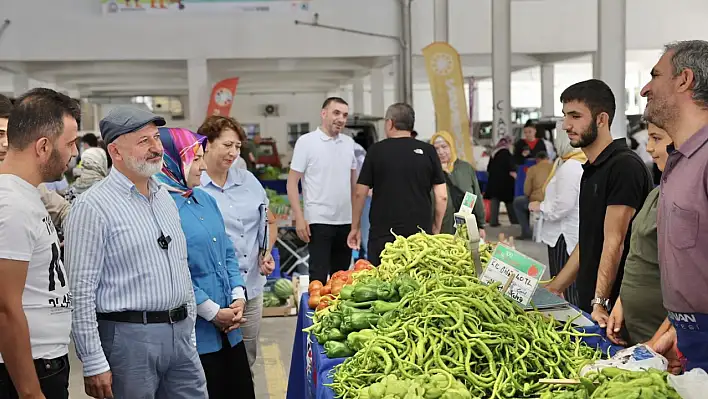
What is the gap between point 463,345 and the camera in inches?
93.7

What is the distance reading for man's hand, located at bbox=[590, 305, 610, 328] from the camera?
10.1ft

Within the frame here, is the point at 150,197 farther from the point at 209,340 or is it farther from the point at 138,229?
the point at 209,340

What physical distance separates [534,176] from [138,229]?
26.1 feet

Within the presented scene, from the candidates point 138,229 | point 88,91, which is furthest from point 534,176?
point 88,91

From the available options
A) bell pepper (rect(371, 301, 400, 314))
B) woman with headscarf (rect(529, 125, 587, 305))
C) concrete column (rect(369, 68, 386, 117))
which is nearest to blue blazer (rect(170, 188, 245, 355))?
bell pepper (rect(371, 301, 400, 314))

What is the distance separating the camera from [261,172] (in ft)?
40.7

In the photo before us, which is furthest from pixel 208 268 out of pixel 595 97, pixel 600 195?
pixel 595 97

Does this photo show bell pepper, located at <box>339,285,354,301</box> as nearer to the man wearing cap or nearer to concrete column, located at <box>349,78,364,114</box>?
the man wearing cap

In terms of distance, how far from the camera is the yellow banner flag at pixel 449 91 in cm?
1238

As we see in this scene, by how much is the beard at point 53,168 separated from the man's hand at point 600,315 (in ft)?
6.92

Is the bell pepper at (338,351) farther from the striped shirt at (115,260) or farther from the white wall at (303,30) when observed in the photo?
the white wall at (303,30)

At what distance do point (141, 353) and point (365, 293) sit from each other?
88 centimetres

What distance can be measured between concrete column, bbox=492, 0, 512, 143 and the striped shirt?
12046 mm

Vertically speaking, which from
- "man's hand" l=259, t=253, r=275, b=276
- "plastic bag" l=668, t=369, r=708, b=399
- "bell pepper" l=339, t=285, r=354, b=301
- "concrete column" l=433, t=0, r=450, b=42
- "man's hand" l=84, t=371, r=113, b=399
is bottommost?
"man's hand" l=84, t=371, r=113, b=399
